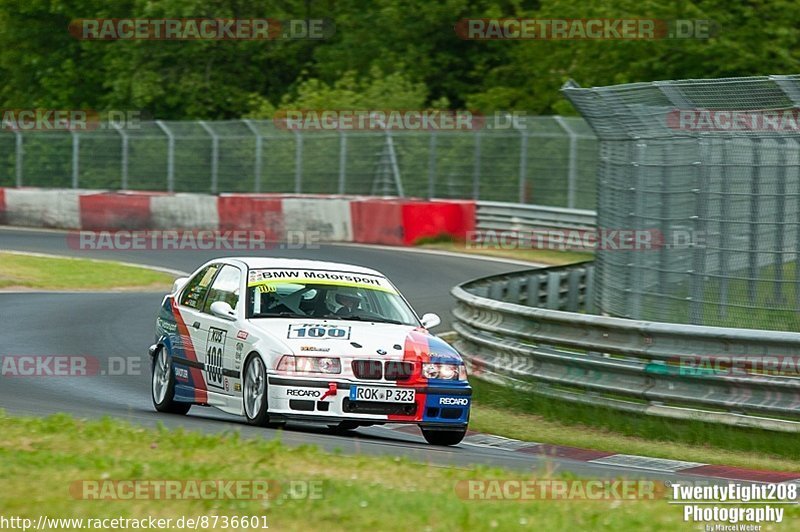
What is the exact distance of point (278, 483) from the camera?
294 inches

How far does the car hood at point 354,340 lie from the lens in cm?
1113

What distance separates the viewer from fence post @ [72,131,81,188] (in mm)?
37938

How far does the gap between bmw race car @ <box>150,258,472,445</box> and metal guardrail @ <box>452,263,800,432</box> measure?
1601mm

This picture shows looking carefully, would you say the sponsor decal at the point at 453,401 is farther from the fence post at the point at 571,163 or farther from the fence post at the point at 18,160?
the fence post at the point at 18,160

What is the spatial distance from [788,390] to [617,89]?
4.25 m

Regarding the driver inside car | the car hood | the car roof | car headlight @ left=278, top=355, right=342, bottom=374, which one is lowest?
car headlight @ left=278, top=355, right=342, bottom=374

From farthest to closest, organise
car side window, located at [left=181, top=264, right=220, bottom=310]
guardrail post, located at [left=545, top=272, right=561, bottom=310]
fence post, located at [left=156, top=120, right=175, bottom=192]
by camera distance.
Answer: fence post, located at [left=156, top=120, right=175, bottom=192] < guardrail post, located at [left=545, top=272, right=561, bottom=310] < car side window, located at [left=181, top=264, right=220, bottom=310]

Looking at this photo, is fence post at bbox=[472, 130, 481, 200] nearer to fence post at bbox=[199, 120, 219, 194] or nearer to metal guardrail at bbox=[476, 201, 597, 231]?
metal guardrail at bbox=[476, 201, 597, 231]

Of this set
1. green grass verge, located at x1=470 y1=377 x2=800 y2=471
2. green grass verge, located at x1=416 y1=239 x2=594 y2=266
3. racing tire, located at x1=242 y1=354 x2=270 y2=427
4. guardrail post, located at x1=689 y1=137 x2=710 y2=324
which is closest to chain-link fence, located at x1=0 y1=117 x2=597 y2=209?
green grass verge, located at x1=416 y1=239 x2=594 y2=266

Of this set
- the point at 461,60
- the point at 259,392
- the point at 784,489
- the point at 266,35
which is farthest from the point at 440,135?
the point at 784,489

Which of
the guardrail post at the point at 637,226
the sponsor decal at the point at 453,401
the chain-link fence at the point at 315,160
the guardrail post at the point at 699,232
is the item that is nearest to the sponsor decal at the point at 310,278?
the sponsor decal at the point at 453,401

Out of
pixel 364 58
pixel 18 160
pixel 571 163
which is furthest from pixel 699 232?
pixel 364 58

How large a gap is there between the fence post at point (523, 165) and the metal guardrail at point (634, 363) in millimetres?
15024

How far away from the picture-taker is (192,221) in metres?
34.2
